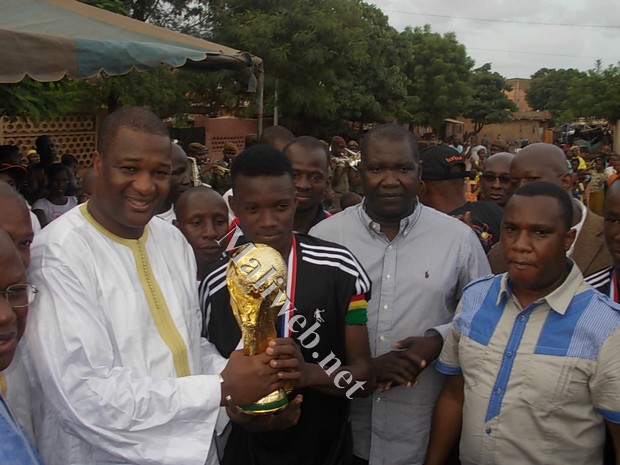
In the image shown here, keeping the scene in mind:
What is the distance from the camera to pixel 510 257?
2295mm

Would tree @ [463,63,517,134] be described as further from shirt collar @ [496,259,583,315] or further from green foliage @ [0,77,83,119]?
shirt collar @ [496,259,583,315]

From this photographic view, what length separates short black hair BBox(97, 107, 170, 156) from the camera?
2.12m

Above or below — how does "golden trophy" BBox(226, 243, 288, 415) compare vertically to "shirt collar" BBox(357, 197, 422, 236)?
below

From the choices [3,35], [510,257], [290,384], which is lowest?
[290,384]

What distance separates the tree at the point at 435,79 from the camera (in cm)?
3538

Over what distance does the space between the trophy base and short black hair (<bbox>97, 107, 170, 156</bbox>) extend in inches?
38.2

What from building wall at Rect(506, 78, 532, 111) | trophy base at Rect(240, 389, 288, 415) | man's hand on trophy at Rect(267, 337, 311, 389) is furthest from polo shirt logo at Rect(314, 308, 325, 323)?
building wall at Rect(506, 78, 532, 111)

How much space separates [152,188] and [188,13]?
16460 millimetres

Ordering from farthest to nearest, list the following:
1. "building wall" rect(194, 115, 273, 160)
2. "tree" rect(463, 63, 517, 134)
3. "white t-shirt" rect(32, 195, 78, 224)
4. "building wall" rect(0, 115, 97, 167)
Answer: "tree" rect(463, 63, 517, 134) → "building wall" rect(194, 115, 273, 160) → "building wall" rect(0, 115, 97, 167) → "white t-shirt" rect(32, 195, 78, 224)

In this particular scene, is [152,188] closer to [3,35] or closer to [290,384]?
[290,384]

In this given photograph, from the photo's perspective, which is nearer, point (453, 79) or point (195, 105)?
point (195, 105)

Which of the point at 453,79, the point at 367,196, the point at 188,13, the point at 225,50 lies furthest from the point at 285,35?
the point at 453,79

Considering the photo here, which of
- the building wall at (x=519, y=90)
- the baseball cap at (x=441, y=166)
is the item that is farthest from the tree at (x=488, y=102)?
the baseball cap at (x=441, y=166)

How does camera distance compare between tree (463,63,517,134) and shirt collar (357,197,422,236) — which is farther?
tree (463,63,517,134)
